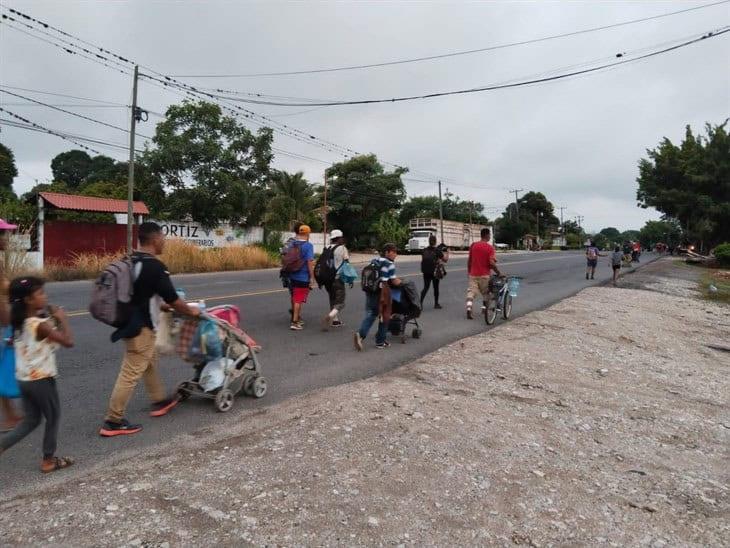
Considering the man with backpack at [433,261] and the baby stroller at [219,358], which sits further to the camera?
the man with backpack at [433,261]

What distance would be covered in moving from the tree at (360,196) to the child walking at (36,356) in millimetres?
42646

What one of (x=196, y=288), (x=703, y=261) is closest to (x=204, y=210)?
(x=196, y=288)

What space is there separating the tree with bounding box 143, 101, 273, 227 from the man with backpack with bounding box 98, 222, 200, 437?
26366mm

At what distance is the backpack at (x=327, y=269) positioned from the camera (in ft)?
28.1

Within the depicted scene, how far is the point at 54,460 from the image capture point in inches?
138

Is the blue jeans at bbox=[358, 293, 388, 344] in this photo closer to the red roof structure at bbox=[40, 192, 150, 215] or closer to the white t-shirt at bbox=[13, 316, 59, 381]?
the white t-shirt at bbox=[13, 316, 59, 381]

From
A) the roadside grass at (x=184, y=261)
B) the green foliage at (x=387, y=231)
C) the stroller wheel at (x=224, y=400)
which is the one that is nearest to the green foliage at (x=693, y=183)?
the green foliage at (x=387, y=231)

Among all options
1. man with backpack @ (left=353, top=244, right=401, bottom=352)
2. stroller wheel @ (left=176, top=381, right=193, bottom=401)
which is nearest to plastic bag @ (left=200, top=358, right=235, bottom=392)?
stroller wheel @ (left=176, top=381, right=193, bottom=401)

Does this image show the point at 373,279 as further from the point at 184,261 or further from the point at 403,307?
the point at 184,261

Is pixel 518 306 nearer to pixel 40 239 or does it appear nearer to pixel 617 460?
pixel 617 460

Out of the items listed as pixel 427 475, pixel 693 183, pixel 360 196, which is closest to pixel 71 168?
pixel 360 196

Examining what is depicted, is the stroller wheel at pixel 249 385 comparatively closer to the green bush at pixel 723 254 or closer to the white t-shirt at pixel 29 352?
the white t-shirt at pixel 29 352

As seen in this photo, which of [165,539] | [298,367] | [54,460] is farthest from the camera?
[298,367]

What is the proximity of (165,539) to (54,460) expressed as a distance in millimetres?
1407
